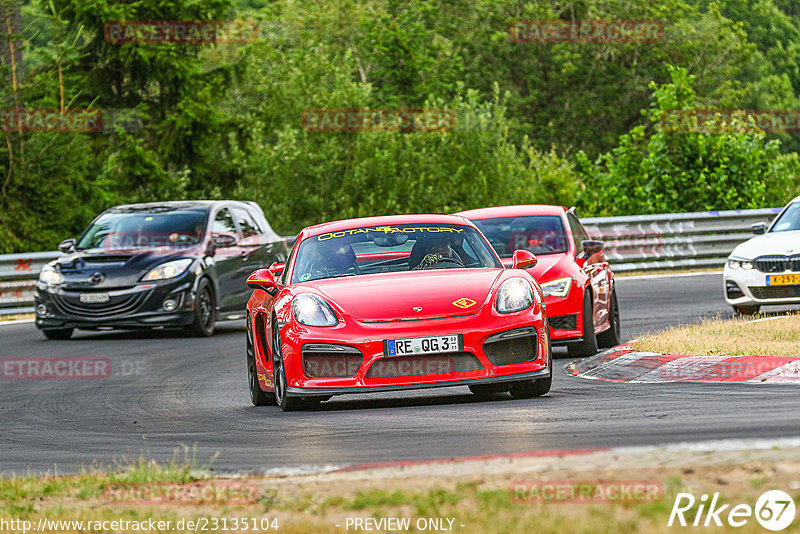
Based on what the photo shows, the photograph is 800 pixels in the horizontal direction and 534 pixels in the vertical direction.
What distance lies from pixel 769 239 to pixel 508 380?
913 cm

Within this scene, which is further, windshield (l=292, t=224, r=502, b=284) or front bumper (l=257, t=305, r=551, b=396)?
windshield (l=292, t=224, r=502, b=284)

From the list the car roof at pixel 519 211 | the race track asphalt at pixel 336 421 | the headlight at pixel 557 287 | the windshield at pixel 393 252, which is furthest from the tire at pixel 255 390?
the car roof at pixel 519 211

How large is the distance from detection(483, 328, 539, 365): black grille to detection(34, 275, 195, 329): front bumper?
9.03 meters

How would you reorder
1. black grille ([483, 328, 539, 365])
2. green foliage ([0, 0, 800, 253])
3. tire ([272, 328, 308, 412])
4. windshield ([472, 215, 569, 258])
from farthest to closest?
green foliage ([0, 0, 800, 253]) < windshield ([472, 215, 569, 258]) < tire ([272, 328, 308, 412]) < black grille ([483, 328, 539, 365])

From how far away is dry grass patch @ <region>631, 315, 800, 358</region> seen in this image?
1229cm

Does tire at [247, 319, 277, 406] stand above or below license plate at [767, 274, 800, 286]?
above

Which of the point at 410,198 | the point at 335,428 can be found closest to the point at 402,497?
the point at 335,428

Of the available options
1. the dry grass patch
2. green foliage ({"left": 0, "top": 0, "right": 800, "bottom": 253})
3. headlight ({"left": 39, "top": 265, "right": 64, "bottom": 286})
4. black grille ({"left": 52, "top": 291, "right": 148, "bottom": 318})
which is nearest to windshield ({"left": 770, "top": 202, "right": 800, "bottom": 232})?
the dry grass patch

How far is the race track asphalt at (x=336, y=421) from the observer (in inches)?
308

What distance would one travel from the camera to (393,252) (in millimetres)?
11477

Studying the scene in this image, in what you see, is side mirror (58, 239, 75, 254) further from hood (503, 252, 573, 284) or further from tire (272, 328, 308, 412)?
tire (272, 328, 308, 412)

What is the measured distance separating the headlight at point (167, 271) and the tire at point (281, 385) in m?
7.96

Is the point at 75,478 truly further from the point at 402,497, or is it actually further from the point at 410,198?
the point at 410,198

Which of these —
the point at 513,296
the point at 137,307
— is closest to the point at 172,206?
the point at 137,307
